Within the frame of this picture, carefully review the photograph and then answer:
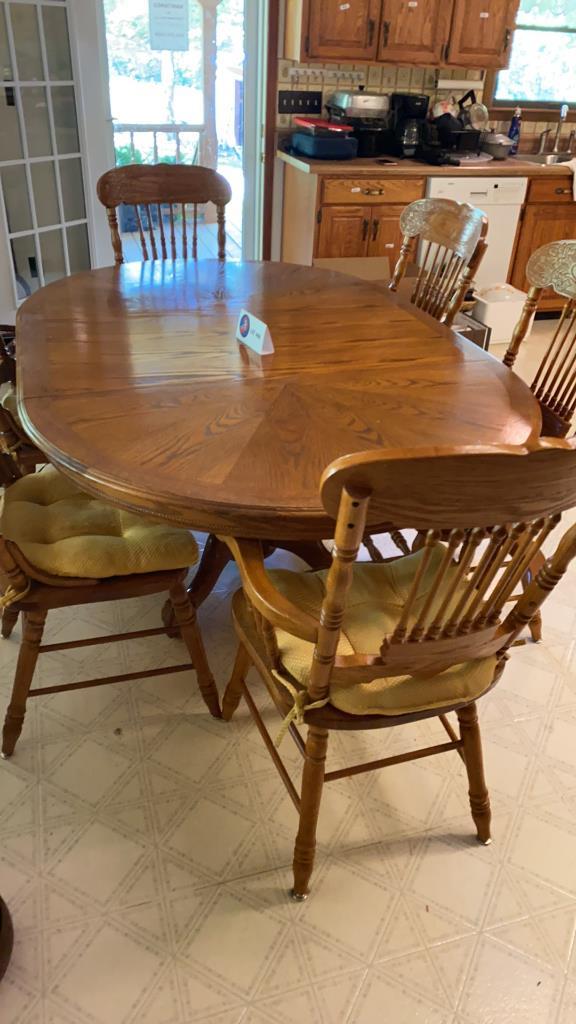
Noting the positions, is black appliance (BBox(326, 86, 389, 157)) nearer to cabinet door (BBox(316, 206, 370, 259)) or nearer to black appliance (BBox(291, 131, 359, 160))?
black appliance (BBox(291, 131, 359, 160))

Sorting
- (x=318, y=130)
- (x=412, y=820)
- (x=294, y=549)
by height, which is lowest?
(x=412, y=820)

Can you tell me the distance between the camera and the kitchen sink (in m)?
4.41

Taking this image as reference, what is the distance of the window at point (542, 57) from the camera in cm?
443

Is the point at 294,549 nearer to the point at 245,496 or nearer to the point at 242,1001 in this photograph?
the point at 245,496

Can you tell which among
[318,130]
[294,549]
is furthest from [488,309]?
[294,549]

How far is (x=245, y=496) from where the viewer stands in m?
1.21

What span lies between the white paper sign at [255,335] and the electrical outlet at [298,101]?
2911mm

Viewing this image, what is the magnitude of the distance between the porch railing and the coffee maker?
86.7 inches

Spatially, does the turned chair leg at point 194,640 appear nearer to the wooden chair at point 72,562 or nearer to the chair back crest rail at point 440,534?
the wooden chair at point 72,562

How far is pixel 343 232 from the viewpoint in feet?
12.7

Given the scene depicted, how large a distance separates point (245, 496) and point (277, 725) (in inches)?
31.9

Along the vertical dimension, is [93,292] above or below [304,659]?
above

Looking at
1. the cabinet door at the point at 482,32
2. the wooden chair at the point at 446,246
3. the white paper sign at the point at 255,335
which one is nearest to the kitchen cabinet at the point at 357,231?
the cabinet door at the point at 482,32

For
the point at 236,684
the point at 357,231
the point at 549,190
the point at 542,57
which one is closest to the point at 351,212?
the point at 357,231
